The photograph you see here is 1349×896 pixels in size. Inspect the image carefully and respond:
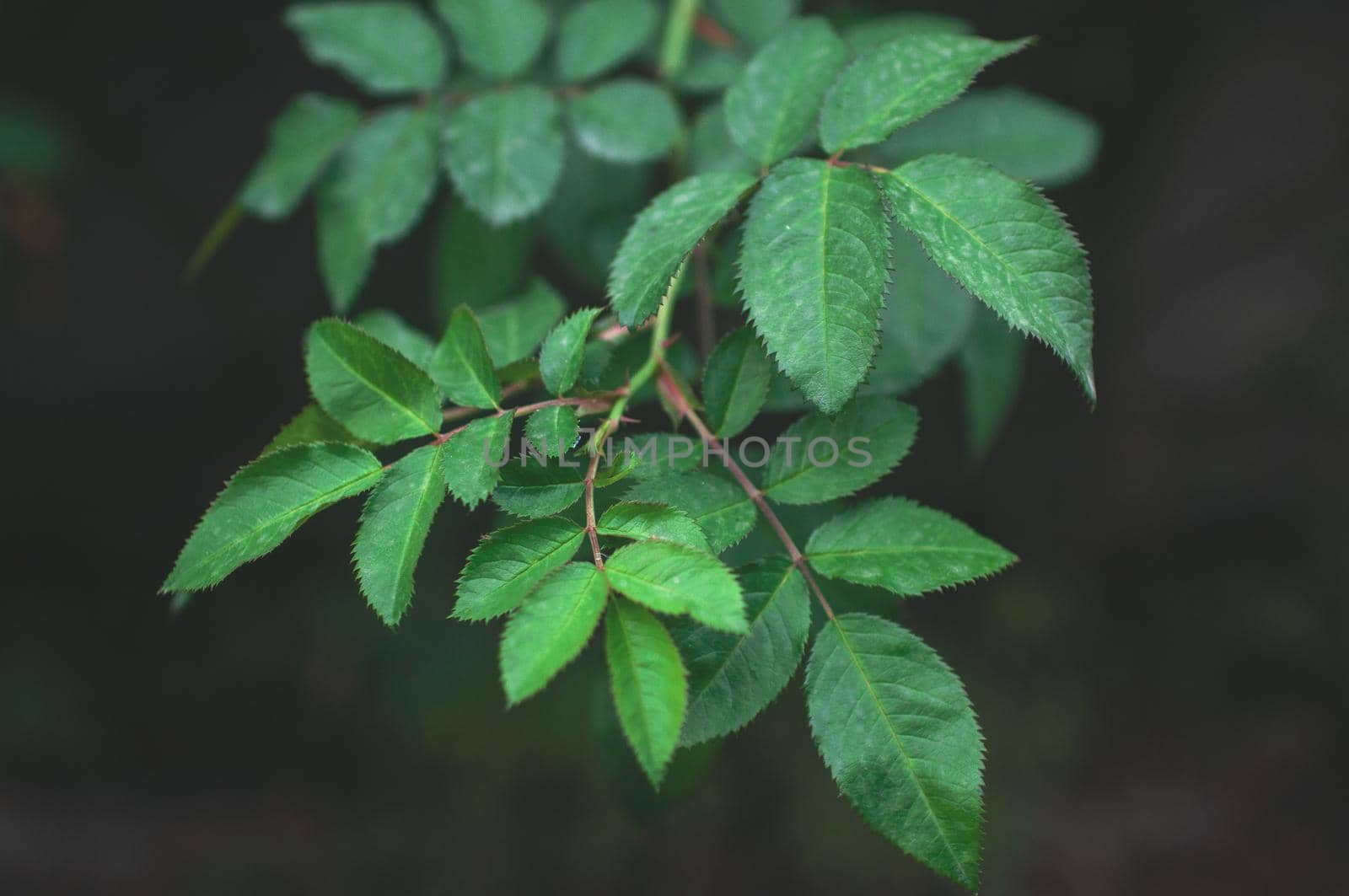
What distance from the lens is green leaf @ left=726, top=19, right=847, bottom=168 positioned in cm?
103

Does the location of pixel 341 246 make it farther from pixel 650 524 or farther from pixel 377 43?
pixel 650 524

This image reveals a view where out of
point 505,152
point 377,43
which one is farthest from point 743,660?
point 377,43

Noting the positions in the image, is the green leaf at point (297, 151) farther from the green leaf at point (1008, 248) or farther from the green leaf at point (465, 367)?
the green leaf at point (1008, 248)

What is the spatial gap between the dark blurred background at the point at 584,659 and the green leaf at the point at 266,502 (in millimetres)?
1299

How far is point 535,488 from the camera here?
2.81 ft

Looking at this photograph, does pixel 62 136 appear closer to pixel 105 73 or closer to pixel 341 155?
pixel 105 73

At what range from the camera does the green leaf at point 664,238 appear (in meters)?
0.88

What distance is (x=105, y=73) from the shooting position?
208 centimetres

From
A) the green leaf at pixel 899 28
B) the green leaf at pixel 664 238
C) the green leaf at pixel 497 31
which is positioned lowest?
the green leaf at pixel 664 238

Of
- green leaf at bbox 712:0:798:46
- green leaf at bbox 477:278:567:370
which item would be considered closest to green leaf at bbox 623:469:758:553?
green leaf at bbox 477:278:567:370

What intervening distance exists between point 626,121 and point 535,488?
2.19ft

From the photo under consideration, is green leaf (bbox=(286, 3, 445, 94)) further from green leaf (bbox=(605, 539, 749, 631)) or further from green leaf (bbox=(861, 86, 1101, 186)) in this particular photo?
green leaf (bbox=(605, 539, 749, 631))

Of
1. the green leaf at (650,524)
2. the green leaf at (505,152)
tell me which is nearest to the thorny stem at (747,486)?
the green leaf at (650,524)

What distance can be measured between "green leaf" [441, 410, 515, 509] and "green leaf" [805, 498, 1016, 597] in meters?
0.31
